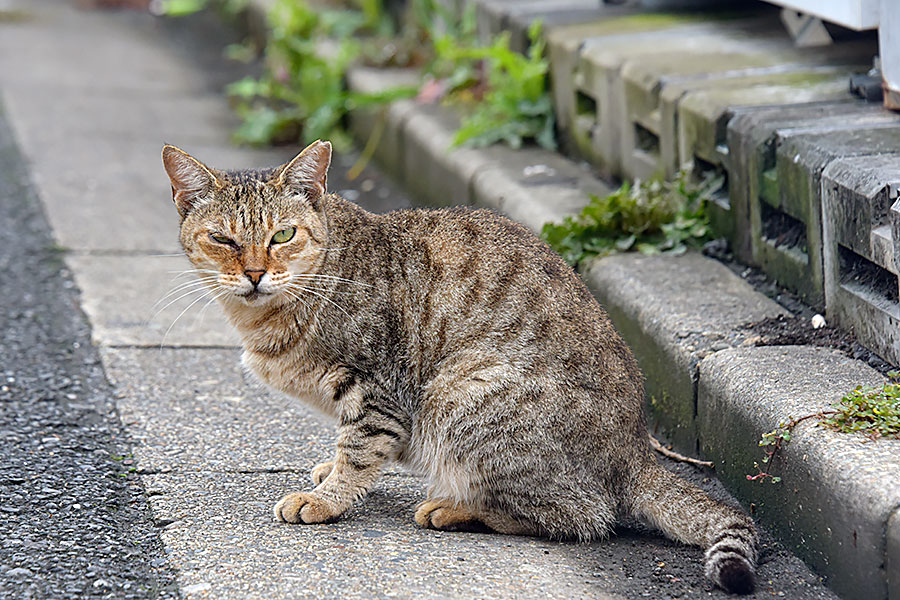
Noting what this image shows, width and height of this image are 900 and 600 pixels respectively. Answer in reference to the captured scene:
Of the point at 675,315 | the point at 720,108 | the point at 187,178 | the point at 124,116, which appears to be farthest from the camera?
the point at 124,116

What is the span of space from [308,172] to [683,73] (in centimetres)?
182

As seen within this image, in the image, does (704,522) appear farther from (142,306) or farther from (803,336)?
(142,306)

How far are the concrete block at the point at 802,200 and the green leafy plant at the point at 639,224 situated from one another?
0.38 m

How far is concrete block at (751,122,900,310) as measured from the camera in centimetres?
342

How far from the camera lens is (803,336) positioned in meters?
3.35

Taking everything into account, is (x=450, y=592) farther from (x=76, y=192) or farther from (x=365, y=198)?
(x=76, y=192)

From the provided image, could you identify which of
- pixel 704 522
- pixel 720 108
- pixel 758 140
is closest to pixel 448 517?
pixel 704 522

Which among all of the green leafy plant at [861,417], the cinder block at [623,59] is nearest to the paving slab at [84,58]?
the cinder block at [623,59]

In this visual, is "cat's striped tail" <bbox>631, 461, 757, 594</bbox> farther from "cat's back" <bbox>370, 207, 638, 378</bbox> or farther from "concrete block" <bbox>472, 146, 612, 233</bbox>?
"concrete block" <bbox>472, 146, 612, 233</bbox>

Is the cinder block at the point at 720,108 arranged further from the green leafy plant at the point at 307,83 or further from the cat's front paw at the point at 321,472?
the green leafy plant at the point at 307,83

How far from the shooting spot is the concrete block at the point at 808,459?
2.57 metres

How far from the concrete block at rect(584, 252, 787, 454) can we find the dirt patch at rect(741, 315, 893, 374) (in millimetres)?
51

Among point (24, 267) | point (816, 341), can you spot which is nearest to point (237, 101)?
point (24, 267)

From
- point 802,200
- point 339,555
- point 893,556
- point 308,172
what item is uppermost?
point 308,172
